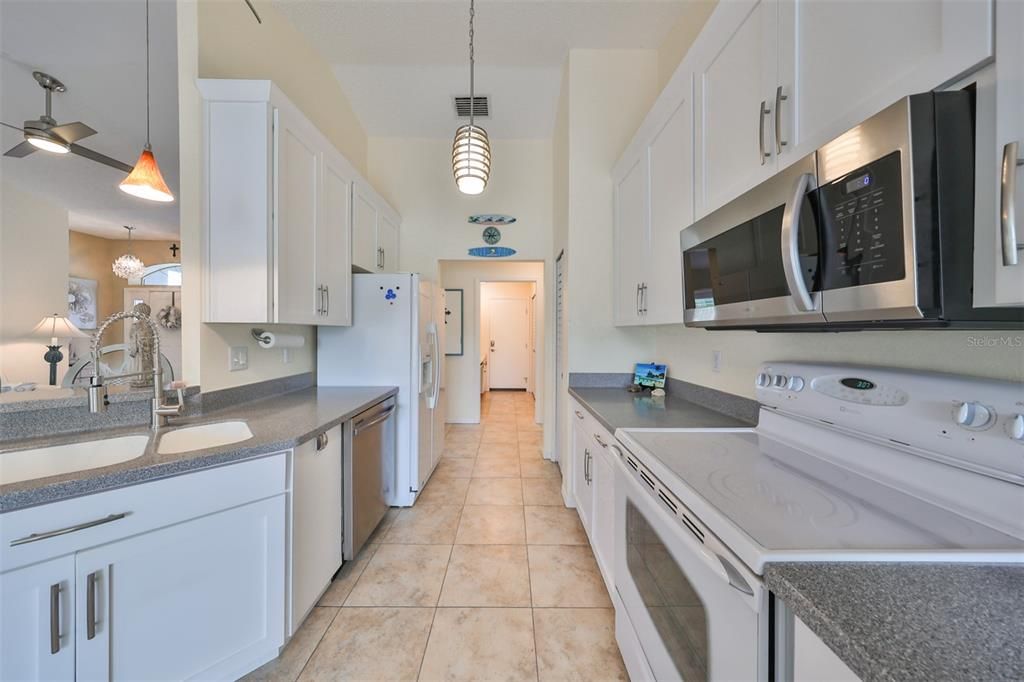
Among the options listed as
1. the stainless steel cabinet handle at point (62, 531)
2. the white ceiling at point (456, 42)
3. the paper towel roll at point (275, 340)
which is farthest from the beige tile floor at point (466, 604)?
the white ceiling at point (456, 42)

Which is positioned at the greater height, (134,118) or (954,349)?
(134,118)

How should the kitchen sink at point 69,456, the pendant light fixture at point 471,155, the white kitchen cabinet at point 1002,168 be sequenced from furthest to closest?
1. the pendant light fixture at point 471,155
2. the kitchen sink at point 69,456
3. the white kitchen cabinet at point 1002,168

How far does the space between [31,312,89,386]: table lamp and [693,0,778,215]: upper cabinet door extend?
2.89 m

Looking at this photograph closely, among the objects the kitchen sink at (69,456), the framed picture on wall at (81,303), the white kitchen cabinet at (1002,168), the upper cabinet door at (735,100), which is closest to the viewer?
the white kitchen cabinet at (1002,168)

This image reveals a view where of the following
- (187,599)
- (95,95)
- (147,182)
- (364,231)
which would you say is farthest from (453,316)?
(187,599)

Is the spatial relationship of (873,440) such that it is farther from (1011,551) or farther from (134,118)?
(134,118)

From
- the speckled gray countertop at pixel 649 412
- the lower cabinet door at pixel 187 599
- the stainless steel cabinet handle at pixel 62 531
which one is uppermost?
the speckled gray countertop at pixel 649 412

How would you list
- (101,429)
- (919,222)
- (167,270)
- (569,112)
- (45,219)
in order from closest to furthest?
(919,222) < (101,429) < (45,219) < (167,270) < (569,112)

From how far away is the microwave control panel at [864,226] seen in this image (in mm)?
627

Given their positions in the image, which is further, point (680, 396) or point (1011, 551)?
point (680, 396)

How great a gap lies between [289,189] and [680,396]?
2476 millimetres

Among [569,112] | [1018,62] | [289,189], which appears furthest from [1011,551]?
[569,112]

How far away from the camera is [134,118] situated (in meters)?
1.79

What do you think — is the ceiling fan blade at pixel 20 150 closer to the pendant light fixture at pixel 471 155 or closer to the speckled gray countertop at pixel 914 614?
the pendant light fixture at pixel 471 155
